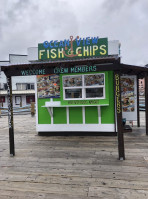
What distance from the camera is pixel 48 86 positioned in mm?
6109

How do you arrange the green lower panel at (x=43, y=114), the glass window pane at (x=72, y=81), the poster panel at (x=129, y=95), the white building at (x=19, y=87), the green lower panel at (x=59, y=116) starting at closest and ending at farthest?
1. the glass window pane at (x=72, y=81)
2. the green lower panel at (x=59, y=116)
3. the green lower panel at (x=43, y=114)
4. the poster panel at (x=129, y=95)
5. the white building at (x=19, y=87)

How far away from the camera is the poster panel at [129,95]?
6656 mm

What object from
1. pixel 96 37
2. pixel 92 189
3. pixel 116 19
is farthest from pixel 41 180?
pixel 116 19

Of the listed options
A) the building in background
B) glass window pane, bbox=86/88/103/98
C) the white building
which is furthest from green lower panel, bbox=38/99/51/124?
the building in background

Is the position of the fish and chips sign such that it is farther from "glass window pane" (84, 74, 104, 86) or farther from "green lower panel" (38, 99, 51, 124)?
"green lower panel" (38, 99, 51, 124)

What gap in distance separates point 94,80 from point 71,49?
4.98ft

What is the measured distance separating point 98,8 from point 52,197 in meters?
18.0

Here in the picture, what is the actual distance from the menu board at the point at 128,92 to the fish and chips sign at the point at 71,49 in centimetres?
A: 172

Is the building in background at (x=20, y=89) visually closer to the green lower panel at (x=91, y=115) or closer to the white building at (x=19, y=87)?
the white building at (x=19, y=87)

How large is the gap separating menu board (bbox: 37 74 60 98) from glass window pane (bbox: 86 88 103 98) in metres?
1.17

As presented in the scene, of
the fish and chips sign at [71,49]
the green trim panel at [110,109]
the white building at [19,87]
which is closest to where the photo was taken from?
the green trim panel at [110,109]

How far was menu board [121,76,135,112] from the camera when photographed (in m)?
6.66

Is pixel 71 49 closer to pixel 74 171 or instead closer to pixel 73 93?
pixel 73 93

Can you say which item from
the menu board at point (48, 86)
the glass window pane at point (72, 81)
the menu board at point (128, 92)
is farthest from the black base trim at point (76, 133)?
the glass window pane at point (72, 81)
